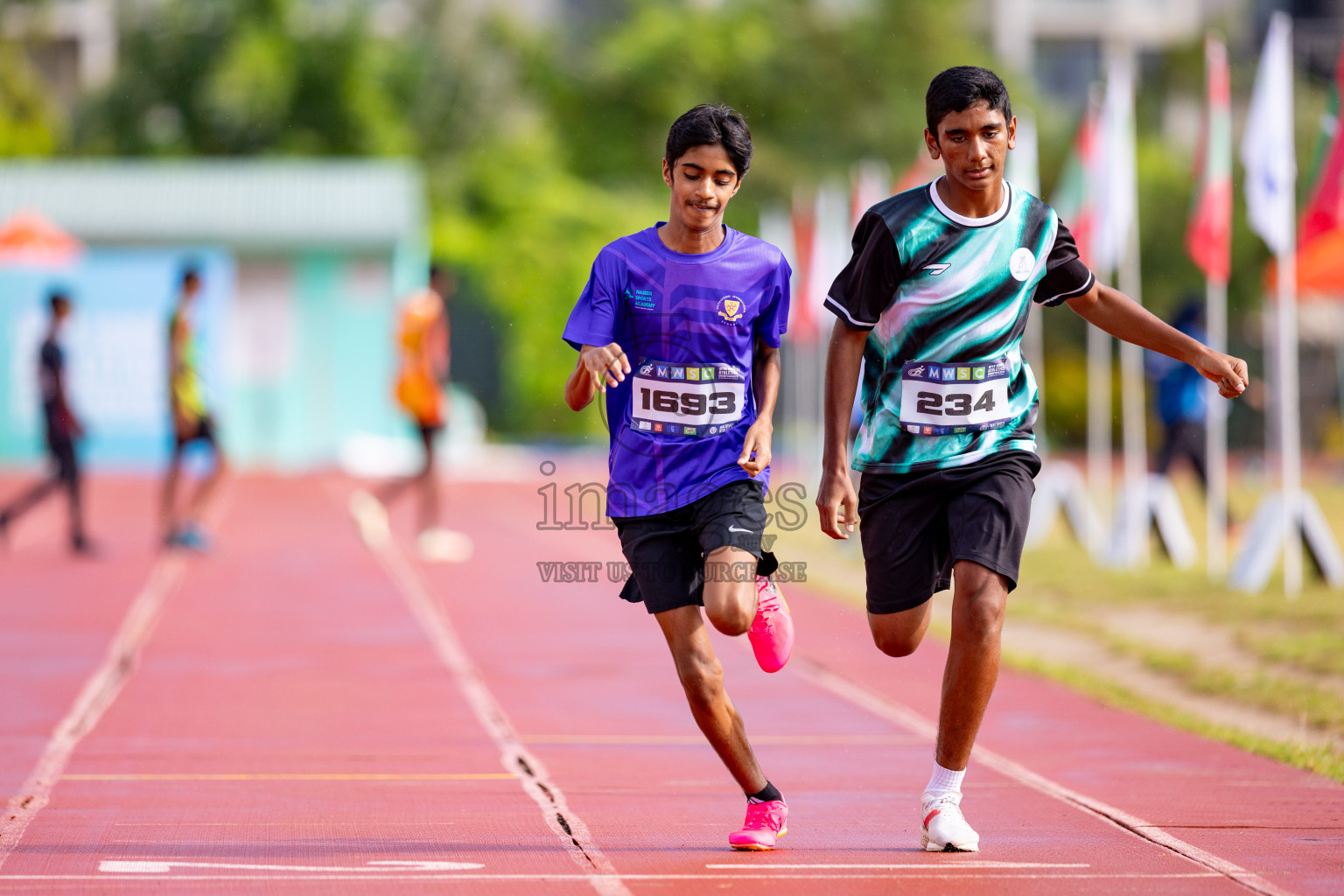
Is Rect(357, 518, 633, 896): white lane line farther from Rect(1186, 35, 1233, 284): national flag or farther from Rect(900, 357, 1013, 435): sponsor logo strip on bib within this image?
Rect(1186, 35, 1233, 284): national flag

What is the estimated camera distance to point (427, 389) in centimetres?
1542

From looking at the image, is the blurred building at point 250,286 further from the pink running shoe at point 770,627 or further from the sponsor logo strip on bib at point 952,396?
the sponsor logo strip on bib at point 952,396

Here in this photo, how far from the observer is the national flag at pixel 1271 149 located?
42.0ft

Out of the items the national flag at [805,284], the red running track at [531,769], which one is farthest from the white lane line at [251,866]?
the national flag at [805,284]

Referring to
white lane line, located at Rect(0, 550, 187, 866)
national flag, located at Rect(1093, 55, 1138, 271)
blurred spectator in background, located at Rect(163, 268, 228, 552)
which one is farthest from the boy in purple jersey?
national flag, located at Rect(1093, 55, 1138, 271)

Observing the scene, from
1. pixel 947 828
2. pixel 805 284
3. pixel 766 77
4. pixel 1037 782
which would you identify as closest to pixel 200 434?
pixel 805 284

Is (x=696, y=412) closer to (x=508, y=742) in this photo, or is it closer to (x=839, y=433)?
(x=839, y=433)

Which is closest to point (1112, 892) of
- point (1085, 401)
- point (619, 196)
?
point (1085, 401)

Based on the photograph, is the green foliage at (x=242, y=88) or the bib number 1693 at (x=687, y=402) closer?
the bib number 1693 at (x=687, y=402)

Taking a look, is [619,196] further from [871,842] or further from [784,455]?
[871,842]

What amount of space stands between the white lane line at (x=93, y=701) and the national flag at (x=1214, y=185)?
25.3 feet

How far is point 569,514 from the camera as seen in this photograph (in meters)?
20.6

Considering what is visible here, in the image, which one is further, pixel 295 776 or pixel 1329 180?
pixel 1329 180

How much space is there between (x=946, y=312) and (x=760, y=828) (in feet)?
4.91
